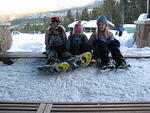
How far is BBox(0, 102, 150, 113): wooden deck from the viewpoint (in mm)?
2682

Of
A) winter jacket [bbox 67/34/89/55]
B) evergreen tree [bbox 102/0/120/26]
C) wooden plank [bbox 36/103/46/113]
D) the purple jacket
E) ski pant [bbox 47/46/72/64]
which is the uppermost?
evergreen tree [bbox 102/0/120/26]

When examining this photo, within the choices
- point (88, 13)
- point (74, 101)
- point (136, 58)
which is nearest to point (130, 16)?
point (88, 13)

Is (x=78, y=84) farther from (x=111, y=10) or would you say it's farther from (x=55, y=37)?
(x=111, y=10)

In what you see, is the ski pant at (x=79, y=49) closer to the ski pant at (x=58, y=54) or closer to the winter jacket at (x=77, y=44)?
the winter jacket at (x=77, y=44)

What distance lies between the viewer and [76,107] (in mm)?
2791

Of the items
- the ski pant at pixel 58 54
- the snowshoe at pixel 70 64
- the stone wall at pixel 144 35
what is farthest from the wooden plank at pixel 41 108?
the stone wall at pixel 144 35

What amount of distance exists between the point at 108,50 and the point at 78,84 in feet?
3.74

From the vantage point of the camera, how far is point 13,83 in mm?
3768

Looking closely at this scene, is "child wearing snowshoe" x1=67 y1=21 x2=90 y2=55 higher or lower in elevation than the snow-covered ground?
higher

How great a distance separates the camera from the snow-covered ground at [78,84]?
3.14 metres

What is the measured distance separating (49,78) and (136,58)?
6.73ft

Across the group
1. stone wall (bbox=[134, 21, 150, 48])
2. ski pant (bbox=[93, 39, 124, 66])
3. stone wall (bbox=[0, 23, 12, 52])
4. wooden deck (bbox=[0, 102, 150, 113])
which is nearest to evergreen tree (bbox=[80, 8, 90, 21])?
stone wall (bbox=[134, 21, 150, 48])

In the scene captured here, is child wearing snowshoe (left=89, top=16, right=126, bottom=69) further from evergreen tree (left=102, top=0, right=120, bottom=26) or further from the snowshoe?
evergreen tree (left=102, top=0, right=120, bottom=26)

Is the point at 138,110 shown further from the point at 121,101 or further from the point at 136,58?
the point at 136,58
